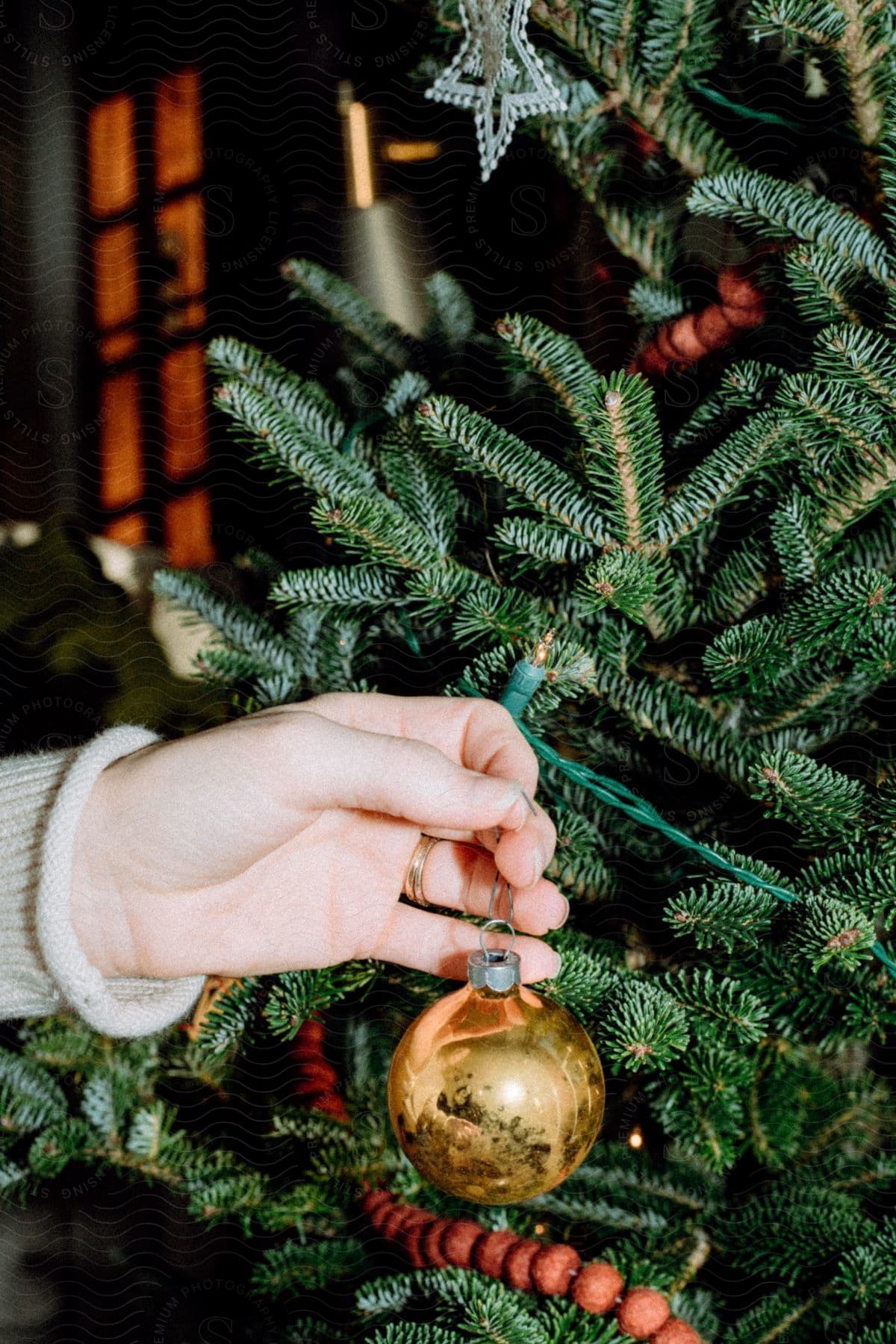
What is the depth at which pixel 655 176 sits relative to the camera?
27.5 inches

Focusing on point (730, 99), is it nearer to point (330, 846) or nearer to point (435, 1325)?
point (330, 846)

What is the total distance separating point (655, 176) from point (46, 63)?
1021 millimetres

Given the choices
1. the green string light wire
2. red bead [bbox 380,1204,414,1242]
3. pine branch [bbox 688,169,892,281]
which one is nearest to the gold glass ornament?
the green string light wire

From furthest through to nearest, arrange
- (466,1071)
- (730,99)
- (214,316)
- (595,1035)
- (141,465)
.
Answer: (141,465)
(214,316)
(730,99)
(595,1035)
(466,1071)

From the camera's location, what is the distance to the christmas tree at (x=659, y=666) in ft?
1.69

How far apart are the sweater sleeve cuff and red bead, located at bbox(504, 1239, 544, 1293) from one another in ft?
0.85

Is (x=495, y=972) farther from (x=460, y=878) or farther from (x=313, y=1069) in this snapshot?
(x=313, y=1069)

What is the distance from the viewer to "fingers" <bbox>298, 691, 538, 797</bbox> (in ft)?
1.80

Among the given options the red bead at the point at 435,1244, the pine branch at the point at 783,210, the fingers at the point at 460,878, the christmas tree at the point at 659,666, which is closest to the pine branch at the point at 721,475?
the christmas tree at the point at 659,666

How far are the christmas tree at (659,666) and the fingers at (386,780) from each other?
0.08 metres

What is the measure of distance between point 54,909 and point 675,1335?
43cm

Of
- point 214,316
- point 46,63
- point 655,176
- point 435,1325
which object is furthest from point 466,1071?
point 46,63

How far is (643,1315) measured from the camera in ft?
1.76

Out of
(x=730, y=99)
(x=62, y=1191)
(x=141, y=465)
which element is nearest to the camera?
(x=730, y=99)
